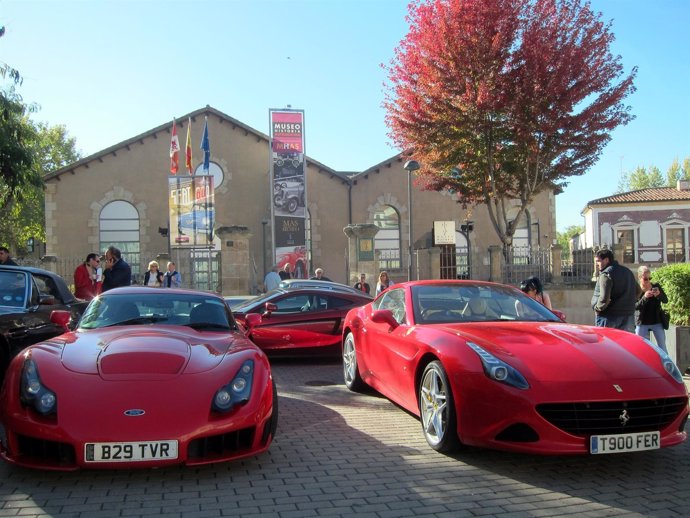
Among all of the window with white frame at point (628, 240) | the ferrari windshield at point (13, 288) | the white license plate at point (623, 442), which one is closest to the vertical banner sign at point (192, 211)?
the ferrari windshield at point (13, 288)

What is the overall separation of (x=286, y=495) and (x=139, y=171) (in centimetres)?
2363

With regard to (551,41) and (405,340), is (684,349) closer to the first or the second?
(405,340)

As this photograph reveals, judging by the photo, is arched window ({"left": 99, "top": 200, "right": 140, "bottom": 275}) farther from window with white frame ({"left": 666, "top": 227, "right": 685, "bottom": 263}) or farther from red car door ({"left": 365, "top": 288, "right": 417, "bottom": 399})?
window with white frame ({"left": 666, "top": 227, "right": 685, "bottom": 263})

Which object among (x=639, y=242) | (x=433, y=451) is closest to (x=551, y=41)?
(x=433, y=451)

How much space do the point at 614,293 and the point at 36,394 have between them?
6436 millimetres

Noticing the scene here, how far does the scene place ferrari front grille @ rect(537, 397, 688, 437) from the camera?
4.12m

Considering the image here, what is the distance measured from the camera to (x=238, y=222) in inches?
1018

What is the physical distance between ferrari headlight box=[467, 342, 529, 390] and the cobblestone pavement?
68 cm

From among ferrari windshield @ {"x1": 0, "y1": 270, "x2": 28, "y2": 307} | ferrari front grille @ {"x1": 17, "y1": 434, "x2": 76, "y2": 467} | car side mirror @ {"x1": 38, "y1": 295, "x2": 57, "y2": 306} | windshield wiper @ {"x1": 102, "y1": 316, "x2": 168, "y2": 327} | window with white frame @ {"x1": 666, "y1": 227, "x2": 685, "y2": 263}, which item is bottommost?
ferrari front grille @ {"x1": 17, "y1": 434, "x2": 76, "y2": 467}

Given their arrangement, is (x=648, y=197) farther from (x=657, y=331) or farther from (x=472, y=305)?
(x=472, y=305)

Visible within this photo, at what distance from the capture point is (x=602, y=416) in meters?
4.15

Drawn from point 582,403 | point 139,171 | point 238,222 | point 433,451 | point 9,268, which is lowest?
point 433,451

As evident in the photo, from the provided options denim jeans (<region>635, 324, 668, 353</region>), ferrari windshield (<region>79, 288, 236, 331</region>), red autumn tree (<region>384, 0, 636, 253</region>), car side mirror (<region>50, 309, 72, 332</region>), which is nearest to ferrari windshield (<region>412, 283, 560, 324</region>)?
ferrari windshield (<region>79, 288, 236, 331</region>)

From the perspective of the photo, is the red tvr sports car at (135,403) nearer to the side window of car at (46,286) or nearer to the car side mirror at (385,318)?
the car side mirror at (385,318)
